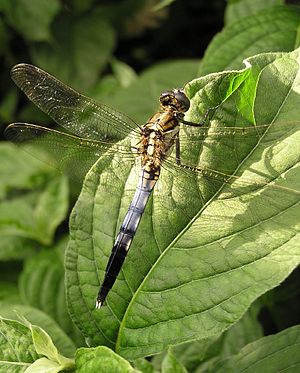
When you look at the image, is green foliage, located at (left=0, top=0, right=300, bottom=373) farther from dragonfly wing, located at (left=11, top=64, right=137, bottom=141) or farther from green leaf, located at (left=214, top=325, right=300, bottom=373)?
dragonfly wing, located at (left=11, top=64, right=137, bottom=141)

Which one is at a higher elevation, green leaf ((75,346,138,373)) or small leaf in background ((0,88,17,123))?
small leaf in background ((0,88,17,123))

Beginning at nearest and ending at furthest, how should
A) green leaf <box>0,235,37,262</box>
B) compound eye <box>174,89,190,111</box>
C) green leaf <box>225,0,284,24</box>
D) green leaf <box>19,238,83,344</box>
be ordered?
compound eye <box>174,89,190,111</box> < green leaf <box>19,238,83,344</box> < green leaf <box>225,0,284,24</box> < green leaf <box>0,235,37,262</box>

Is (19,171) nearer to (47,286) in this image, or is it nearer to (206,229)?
(47,286)

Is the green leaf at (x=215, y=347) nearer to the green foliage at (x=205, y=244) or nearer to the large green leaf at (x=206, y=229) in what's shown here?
the green foliage at (x=205, y=244)

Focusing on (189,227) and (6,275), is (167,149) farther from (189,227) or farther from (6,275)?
(6,275)

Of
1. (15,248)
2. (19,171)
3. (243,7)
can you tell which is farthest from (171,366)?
(19,171)

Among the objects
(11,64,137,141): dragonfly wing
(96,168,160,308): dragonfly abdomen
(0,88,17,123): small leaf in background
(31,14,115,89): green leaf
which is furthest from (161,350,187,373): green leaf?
(0,88,17,123): small leaf in background
